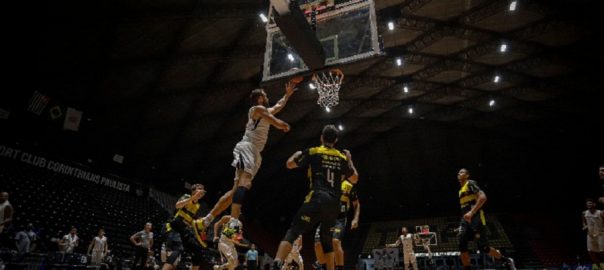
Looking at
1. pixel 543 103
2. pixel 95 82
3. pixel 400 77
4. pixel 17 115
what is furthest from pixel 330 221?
pixel 543 103

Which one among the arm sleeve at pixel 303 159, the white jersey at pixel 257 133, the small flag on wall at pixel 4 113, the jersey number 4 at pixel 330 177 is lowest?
the jersey number 4 at pixel 330 177

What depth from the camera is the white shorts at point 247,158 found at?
508cm

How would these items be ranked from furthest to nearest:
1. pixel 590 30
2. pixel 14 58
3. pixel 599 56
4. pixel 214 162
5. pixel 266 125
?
pixel 214 162 → pixel 599 56 → pixel 590 30 → pixel 14 58 → pixel 266 125

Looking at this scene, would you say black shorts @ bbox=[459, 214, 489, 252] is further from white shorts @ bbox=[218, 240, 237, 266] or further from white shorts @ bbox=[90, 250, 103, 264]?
Result: white shorts @ bbox=[90, 250, 103, 264]

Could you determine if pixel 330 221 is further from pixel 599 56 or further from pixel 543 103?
pixel 543 103

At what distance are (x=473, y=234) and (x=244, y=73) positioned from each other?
45.1 feet

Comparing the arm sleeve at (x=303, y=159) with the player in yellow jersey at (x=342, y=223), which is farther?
the player in yellow jersey at (x=342, y=223)

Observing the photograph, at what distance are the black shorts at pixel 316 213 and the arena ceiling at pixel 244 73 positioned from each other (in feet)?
21.0

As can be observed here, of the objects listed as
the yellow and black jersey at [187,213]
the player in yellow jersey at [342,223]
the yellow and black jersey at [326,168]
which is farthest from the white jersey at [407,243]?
the yellow and black jersey at [326,168]

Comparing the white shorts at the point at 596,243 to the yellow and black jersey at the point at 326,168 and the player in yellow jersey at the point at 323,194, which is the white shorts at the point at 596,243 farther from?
the yellow and black jersey at the point at 326,168

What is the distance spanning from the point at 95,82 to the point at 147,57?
7.99 ft

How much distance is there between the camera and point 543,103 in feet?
75.5

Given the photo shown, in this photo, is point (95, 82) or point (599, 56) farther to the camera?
point (599, 56)

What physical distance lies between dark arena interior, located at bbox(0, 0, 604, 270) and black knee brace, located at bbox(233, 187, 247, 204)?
3 cm
